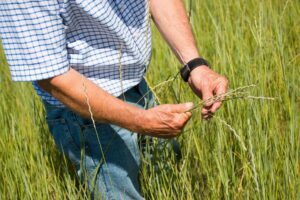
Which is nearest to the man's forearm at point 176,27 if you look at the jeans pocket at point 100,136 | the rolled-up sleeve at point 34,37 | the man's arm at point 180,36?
the man's arm at point 180,36

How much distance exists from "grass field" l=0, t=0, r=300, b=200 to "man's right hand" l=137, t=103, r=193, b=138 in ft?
0.37

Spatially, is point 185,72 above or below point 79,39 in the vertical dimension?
below

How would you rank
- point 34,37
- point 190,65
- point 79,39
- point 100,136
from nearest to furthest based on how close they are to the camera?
point 34,37 → point 79,39 → point 100,136 → point 190,65

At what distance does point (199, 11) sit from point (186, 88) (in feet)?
3.38

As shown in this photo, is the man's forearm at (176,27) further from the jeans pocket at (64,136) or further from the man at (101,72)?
the jeans pocket at (64,136)

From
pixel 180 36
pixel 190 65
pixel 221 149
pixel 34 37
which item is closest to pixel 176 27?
pixel 180 36

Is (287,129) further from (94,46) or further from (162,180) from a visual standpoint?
(94,46)

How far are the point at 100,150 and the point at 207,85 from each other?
1.10 feet

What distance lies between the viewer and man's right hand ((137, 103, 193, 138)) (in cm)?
138

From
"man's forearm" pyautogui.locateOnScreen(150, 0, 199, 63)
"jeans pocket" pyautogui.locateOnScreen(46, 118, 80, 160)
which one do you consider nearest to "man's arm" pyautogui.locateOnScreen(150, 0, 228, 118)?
"man's forearm" pyautogui.locateOnScreen(150, 0, 199, 63)

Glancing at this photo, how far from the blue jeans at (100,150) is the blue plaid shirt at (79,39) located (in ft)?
0.22

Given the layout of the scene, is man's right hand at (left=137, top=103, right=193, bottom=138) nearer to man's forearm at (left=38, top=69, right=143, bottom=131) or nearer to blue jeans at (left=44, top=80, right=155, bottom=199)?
man's forearm at (left=38, top=69, right=143, bottom=131)

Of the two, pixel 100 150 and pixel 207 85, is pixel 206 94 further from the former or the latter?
pixel 100 150

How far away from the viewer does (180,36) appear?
1.73 metres
